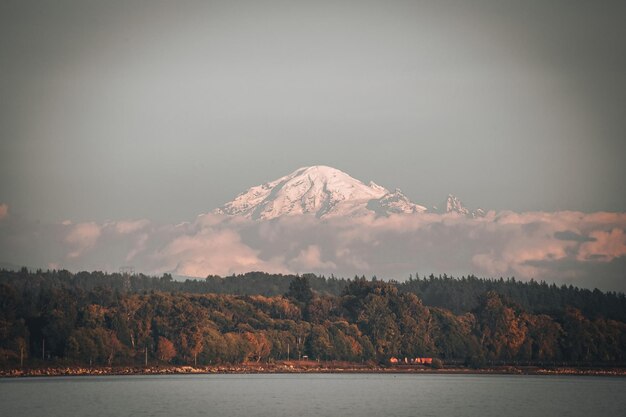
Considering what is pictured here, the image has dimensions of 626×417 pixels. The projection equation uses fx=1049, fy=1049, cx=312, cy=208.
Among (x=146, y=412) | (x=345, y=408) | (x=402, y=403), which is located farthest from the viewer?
(x=402, y=403)

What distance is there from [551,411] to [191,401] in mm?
55102

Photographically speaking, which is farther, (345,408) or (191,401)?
(191,401)

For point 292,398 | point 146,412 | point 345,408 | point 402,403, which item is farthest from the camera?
point 292,398

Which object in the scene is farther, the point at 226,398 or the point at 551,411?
the point at 226,398

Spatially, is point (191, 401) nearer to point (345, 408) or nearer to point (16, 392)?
point (345, 408)

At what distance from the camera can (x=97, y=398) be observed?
170875 mm

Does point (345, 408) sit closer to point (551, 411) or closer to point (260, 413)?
point (260, 413)

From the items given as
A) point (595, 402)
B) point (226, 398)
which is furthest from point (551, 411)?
point (226, 398)

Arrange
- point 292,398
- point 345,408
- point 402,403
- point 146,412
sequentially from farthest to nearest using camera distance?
point 292,398
point 402,403
point 345,408
point 146,412

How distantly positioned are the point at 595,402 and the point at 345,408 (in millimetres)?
47736

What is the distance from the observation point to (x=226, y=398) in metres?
174

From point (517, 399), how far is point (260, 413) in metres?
57.1

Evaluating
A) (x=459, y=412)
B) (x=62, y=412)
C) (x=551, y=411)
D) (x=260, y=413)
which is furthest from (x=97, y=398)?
(x=551, y=411)

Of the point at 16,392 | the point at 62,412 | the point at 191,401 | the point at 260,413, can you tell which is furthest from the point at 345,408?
the point at 16,392
